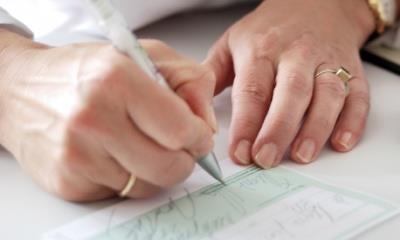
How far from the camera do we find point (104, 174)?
1.48 feet

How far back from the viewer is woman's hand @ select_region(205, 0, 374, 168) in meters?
0.53

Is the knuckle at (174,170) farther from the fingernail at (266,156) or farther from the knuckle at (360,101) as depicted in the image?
the knuckle at (360,101)

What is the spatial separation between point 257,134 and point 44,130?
0.18m

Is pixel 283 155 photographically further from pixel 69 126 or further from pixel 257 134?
pixel 69 126

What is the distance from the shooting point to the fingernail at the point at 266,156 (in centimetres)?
51

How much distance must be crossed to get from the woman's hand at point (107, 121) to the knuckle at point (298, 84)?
0.35 ft

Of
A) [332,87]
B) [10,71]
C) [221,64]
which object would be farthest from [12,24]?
[332,87]

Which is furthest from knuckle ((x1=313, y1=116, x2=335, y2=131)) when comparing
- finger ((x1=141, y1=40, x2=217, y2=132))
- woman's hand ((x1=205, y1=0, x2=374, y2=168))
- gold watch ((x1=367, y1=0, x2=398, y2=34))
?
gold watch ((x1=367, y1=0, x2=398, y2=34))

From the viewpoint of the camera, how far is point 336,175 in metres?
0.50

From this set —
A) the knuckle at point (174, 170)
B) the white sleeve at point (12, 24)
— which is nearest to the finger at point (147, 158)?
the knuckle at point (174, 170)

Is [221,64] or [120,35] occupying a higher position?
[120,35]

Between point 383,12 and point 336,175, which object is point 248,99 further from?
point 383,12

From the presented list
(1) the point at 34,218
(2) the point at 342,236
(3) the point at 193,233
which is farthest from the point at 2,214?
(2) the point at 342,236

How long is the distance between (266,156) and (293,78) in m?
0.09
